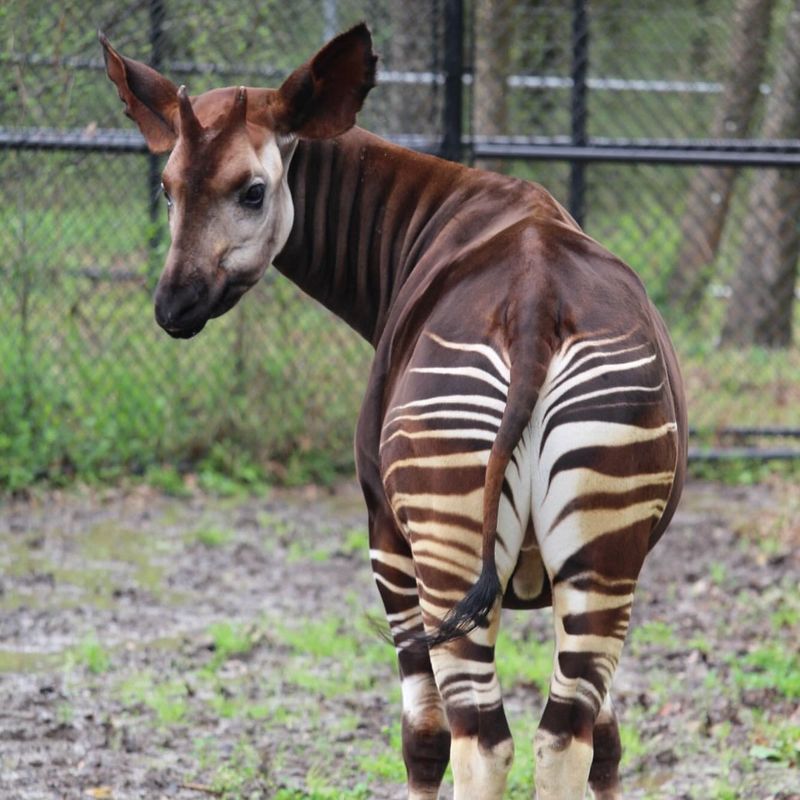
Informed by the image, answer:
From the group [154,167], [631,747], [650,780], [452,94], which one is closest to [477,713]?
[650,780]

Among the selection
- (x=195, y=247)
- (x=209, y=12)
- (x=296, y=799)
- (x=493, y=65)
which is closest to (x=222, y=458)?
(x=209, y=12)

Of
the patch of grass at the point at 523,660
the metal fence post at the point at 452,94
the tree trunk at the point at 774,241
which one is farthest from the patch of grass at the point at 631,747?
the tree trunk at the point at 774,241

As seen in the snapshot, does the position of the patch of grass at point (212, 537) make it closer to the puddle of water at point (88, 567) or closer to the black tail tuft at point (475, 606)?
the puddle of water at point (88, 567)

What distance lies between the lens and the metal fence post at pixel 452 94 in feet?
21.2

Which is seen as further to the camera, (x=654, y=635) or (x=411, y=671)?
(x=654, y=635)

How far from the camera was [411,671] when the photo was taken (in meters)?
2.88

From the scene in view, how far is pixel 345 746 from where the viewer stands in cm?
396

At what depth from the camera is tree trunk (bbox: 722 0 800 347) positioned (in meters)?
8.91

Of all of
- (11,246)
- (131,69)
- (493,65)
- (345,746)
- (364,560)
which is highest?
(131,69)

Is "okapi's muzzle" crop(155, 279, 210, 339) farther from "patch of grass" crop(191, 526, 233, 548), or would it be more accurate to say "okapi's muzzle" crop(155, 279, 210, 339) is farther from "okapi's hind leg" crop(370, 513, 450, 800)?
"patch of grass" crop(191, 526, 233, 548)

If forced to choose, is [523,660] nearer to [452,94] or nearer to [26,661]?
[26,661]

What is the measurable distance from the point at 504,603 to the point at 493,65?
18.9 ft

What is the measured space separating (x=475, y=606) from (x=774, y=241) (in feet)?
24.1

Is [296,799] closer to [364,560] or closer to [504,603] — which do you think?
[504,603]
